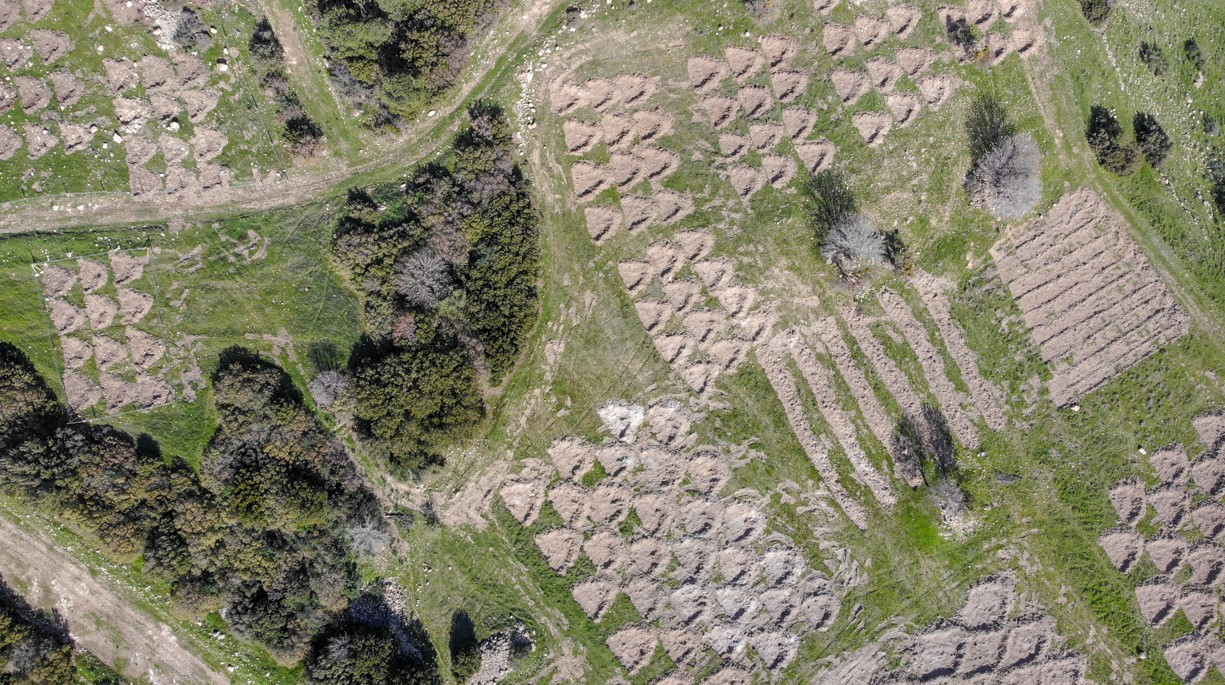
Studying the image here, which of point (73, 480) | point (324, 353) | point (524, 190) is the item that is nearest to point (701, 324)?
point (524, 190)

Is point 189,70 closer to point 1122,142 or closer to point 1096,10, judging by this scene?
point 1096,10

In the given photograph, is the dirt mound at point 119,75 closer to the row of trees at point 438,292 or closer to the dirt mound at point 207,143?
the dirt mound at point 207,143

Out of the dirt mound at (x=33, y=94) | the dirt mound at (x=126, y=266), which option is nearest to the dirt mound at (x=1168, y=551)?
the dirt mound at (x=126, y=266)

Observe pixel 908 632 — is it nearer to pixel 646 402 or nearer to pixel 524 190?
pixel 646 402

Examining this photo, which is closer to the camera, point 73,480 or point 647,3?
point 73,480

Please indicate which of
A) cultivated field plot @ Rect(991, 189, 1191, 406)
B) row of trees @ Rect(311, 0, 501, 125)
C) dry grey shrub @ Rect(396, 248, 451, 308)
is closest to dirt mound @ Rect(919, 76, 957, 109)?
cultivated field plot @ Rect(991, 189, 1191, 406)

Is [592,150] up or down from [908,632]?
up

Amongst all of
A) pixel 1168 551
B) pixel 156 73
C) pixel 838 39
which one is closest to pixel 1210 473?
pixel 1168 551
